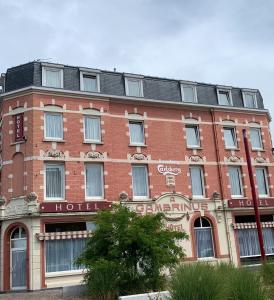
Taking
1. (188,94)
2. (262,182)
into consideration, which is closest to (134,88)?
(188,94)

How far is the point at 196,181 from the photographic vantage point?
26672 mm

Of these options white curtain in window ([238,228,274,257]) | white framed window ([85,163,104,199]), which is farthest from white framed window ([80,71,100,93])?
white curtain in window ([238,228,274,257])

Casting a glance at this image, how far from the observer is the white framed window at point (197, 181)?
26.4m

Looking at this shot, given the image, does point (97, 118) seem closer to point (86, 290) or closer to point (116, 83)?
point (116, 83)

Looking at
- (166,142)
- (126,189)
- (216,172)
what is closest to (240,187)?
(216,172)

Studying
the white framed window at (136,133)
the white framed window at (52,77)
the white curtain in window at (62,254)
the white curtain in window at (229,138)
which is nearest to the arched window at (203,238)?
the white curtain in window at (229,138)

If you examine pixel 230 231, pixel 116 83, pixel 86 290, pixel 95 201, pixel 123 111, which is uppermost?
pixel 116 83

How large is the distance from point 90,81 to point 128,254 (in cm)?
1275

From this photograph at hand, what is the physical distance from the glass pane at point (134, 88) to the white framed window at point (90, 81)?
6.95ft

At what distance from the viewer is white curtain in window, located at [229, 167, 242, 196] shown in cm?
2727

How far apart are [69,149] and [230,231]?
35.7ft

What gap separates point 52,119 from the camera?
2377 cm

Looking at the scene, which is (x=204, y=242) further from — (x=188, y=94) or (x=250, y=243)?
(x=188, y=94)

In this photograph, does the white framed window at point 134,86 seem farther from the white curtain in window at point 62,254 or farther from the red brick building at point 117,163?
the white curtain in window at point 62,254
